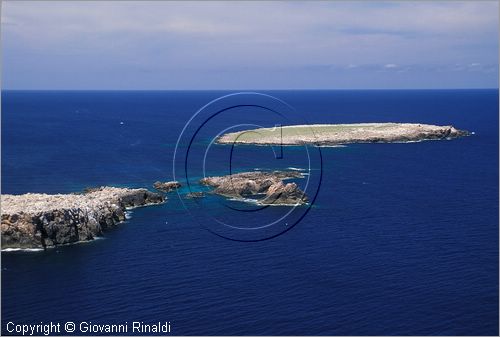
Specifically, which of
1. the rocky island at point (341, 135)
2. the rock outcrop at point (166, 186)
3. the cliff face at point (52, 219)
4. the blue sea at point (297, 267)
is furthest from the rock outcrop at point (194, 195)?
the rocky island at point (341, 135)

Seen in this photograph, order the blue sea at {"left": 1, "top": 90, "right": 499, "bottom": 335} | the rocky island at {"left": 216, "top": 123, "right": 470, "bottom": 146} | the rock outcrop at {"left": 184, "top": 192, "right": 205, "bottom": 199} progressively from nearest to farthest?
the blue sea at {"left": 1, "top": 90, "right": 499, "bottom": 335} < the rock outcrop at {"left": 184, "top": 192, "right": 205, "bottom": 199} < the rocky island at {"left": 216, "top": 123, "right": 470, "bottom": 146}

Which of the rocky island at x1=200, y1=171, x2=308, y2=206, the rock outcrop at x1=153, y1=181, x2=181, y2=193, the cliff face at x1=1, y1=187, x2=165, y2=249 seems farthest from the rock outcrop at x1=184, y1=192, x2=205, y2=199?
the cliff face at x1=1, y1=187, x2=165, y2=249

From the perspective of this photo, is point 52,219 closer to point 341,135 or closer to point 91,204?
point 91,204

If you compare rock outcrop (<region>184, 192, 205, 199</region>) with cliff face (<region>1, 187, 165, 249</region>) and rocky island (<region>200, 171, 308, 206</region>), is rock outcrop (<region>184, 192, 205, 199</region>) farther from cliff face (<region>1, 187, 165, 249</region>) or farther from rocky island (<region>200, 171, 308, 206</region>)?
cliff face (<region>1, 187, 165, 249</region>)

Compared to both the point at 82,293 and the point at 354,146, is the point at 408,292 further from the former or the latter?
the point at 354,146

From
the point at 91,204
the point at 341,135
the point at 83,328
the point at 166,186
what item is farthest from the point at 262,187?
the point at 341,135

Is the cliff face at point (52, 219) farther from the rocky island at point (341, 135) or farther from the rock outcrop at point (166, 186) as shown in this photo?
the rocky island at point (341, 135)
